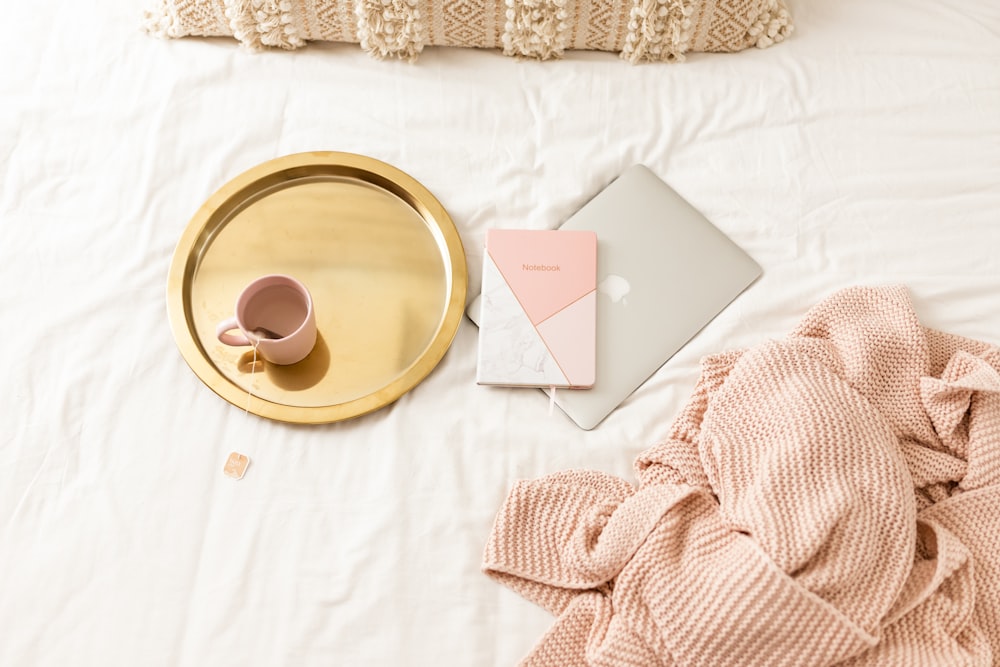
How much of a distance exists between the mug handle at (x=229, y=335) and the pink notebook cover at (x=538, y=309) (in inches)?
9.6

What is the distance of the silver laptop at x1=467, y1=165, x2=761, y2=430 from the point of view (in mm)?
805

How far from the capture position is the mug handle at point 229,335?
2.46 feet

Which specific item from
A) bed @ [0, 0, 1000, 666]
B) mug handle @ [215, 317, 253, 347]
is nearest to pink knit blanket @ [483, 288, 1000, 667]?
bed @ [0, 0, 1000, 666]

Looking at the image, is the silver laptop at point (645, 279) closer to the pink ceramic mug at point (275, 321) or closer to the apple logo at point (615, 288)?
the apple logo at point (615, 288)

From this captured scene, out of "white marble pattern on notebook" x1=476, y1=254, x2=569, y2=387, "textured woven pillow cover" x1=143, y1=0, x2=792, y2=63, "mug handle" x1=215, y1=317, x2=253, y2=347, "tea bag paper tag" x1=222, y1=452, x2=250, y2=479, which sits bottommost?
"tea bag paper tag" x1=222, y1=452, x2=250, y2=479

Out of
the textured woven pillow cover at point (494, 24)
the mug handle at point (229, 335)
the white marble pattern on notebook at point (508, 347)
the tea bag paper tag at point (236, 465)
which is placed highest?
the textured woven pillow cover at point (494, 24)

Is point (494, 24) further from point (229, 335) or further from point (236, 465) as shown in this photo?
point (236, 465)

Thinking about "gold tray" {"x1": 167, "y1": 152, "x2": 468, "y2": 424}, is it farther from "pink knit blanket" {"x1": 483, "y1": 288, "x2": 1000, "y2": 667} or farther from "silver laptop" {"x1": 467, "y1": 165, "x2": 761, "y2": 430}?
"pink knit blanket" {"x1": 483, "y1": 288, "x2": 1000, "y2": 667}

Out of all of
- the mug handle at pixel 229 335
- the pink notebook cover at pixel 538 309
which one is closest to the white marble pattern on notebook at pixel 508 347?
the pink notebook cover at pixel 538 309

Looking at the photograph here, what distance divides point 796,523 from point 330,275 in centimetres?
53

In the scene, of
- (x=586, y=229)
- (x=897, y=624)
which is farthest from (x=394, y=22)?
(x=897, y=624)

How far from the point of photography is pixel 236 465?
0.76 metres

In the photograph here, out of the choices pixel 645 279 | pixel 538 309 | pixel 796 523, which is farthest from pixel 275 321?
pixel 796 523

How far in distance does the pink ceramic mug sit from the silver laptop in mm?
179
